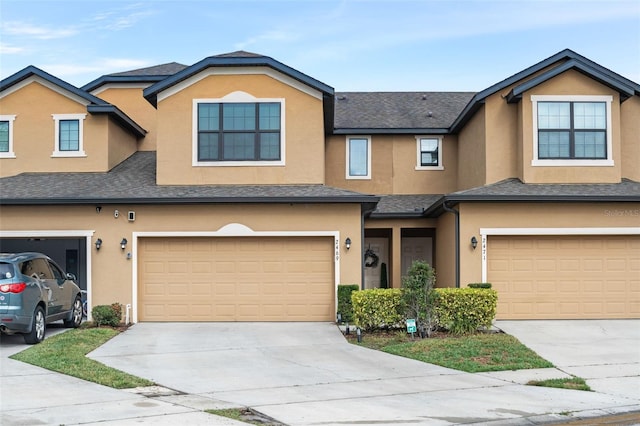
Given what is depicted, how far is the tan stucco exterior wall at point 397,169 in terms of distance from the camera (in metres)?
25.2

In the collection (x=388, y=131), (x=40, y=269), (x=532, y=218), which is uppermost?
(x=388, y=131)

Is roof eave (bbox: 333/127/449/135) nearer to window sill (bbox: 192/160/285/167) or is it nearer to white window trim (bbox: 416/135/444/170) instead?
white window trim (bbox: 416/135/444/170)

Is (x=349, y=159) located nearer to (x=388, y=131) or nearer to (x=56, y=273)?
(x=388, y=131)

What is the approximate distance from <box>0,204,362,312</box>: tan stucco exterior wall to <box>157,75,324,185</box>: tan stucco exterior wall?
1.21 meters

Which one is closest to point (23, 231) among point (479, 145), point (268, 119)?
point (268, 119)

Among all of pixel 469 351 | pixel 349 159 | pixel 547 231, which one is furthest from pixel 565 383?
pixel 349 159

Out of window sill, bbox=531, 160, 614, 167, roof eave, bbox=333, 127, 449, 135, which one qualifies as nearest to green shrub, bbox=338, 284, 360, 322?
window sill, bbox=531, 160, 614, 167

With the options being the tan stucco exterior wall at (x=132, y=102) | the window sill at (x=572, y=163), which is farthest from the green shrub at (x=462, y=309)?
the tan stucco exterior wall at (x=132, y=102)

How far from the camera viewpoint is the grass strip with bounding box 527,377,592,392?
11.2 metres

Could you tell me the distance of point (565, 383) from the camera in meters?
11.4

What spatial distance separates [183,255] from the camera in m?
19.0

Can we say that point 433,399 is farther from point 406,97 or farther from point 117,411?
point 406,97

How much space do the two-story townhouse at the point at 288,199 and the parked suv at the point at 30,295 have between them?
2391 mm

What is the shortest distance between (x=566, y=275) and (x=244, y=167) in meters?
8.70
